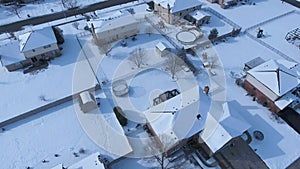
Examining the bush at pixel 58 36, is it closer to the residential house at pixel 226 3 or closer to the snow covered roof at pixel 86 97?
the snow covered roof at pixel 86 97

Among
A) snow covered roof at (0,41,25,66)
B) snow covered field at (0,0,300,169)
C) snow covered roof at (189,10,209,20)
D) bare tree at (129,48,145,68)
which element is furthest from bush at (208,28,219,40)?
snow covered roof at (0,41,25,66)

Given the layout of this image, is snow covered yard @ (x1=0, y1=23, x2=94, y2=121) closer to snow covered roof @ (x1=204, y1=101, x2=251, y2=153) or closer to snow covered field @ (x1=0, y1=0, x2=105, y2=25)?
snow covered field @ (x1=0, y1=0, x2=105, y2=25)

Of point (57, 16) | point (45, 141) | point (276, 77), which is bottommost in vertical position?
point (45, 141)

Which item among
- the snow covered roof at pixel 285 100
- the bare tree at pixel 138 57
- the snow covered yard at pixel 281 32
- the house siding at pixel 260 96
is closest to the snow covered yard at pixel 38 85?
the bare tree at pixel 138 57

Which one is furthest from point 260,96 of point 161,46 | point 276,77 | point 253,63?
point 161,46

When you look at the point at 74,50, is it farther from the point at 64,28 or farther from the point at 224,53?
the point at 224,53

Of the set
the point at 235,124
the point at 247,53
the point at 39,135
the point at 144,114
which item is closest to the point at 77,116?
the point at 39,135

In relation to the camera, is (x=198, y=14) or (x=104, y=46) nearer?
(x=104, y=46)

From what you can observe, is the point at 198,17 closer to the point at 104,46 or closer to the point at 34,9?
the point at 104,46

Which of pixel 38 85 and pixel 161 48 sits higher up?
pixel 161 48
